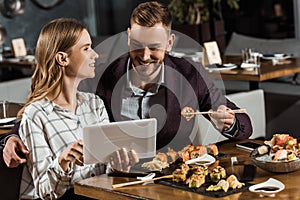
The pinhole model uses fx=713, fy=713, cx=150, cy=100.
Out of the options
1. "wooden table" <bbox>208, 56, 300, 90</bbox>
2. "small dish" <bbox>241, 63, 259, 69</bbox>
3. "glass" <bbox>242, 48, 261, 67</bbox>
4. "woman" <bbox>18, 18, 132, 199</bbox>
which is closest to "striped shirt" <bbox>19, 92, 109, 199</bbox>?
"woman" <bbox>18, 18, 132, 199</bbox>

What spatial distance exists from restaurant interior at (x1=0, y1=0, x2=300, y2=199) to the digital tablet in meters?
0.22

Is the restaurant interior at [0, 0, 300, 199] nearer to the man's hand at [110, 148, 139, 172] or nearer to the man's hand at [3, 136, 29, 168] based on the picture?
the man's hand at [110, 148, 139, 172]

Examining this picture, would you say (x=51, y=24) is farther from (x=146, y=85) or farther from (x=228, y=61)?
(x=228, y=61)

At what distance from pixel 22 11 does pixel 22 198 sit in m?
5.78

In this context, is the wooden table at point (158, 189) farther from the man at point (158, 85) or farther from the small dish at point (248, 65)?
the small dish at point (248, 65)

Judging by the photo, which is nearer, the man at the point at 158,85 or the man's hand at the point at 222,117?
the man's hand at the point at 222,117

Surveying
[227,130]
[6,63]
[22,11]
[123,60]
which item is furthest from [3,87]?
[22,11]

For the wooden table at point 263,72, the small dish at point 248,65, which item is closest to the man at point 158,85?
the wooden table at point 263,72

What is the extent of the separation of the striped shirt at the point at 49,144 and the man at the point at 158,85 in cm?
25

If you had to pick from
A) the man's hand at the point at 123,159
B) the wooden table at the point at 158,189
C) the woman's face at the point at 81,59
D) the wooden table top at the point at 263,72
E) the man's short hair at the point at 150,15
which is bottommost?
the wooden table at the point at 158,189

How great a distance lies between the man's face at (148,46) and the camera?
9.43 ft

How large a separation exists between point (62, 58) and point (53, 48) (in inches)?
2.0

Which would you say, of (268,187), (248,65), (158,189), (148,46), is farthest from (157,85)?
(248,65)

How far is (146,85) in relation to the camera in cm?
302
